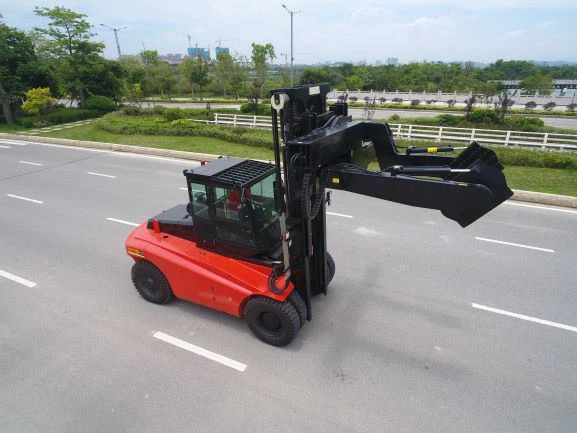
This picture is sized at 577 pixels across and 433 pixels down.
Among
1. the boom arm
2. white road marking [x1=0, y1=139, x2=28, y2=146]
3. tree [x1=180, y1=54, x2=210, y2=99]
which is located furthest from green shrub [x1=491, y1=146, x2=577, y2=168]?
tree [x1=180, y1=54, x2=210, y2=99]

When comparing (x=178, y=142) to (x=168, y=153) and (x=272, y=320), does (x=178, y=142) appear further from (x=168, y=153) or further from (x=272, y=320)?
(x=272, y=320)

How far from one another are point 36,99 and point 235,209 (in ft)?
79.9

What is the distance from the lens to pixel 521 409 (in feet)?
13.1

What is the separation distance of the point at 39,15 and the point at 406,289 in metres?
28.6

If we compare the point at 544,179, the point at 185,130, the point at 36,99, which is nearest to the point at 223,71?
the point at 36,99

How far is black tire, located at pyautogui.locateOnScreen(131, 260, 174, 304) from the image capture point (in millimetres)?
5496

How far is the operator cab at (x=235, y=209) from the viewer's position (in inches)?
179

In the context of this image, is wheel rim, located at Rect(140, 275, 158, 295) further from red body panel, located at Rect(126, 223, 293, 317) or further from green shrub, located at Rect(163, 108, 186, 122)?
green shrub, located at Rect(163, 108, 186, 122)

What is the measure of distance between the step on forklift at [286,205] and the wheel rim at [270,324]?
0.05ft

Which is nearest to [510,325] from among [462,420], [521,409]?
[521,409]

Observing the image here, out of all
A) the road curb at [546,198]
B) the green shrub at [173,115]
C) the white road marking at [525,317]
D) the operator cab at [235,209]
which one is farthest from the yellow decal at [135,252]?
the green shrub at [173,115]

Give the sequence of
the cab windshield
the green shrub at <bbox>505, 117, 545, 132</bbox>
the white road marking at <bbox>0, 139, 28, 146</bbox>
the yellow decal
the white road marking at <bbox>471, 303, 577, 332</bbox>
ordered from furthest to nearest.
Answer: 1. the white road marking at <bbox>0, 139, 28, 146</bbox>
2. the green shrub at <bbox>505, 117, 545, 132</bbox>
3. the yellow decal
4. the white road marking at <bbox>471, 303, 577, 332</bbox>
5. the cab windshield

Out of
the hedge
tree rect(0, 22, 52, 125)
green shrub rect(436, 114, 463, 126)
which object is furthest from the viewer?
tree rect(0, 22, 52, 125)

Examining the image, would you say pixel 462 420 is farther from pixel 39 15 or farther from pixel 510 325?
pixel 39 15
